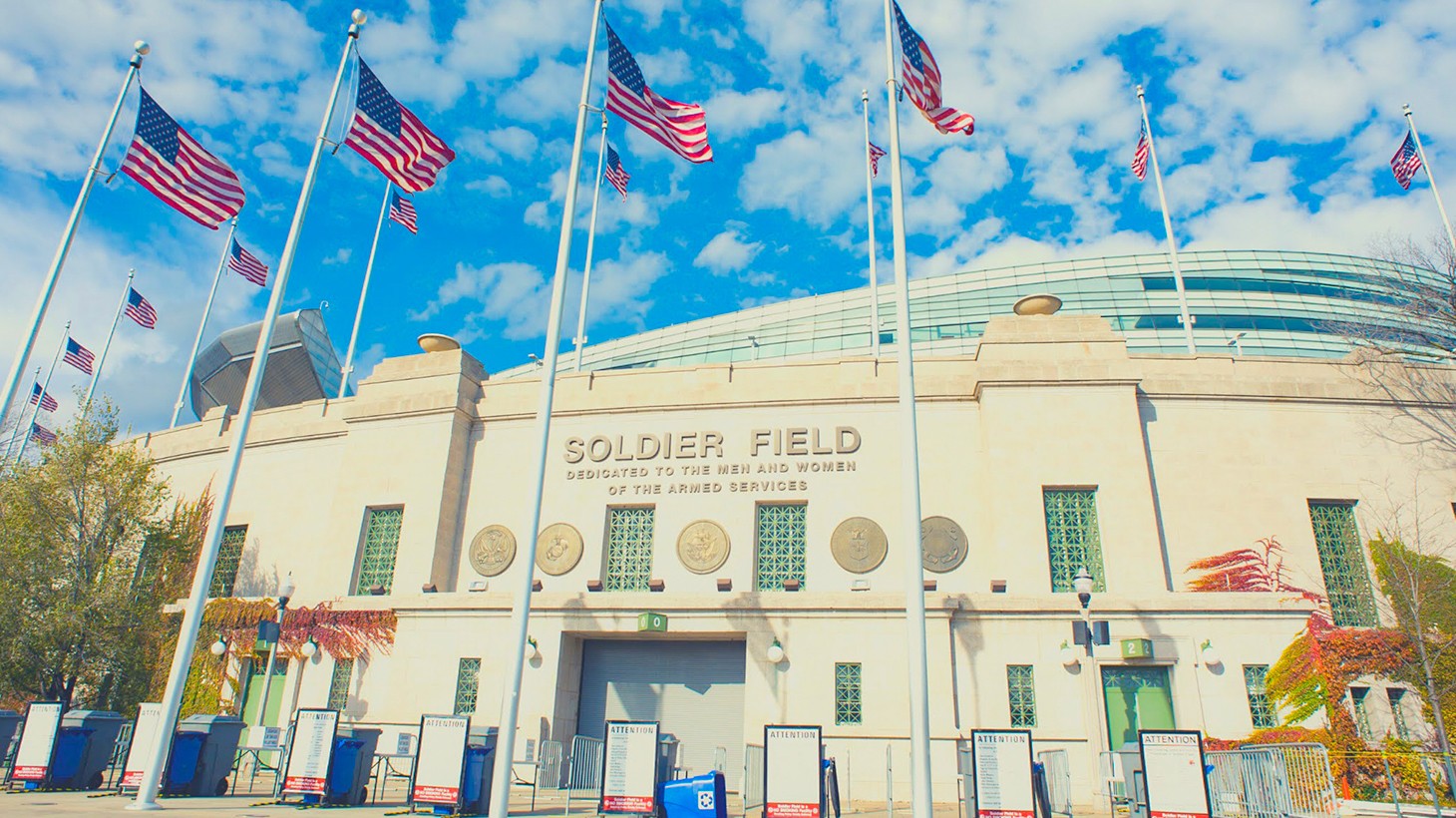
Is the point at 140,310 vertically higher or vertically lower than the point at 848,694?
higher

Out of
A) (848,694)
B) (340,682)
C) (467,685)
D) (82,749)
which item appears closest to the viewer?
(82,749)

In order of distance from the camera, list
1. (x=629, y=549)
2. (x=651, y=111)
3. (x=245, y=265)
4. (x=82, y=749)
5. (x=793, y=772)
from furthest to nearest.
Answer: (x=245, y=265) → (x=629, y=549) → (x=651, y=111) → (x=82, y=749) → (x=793, y=772)

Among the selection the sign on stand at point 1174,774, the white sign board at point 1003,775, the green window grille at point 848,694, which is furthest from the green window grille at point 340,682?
the sign on stand at point 1174,774

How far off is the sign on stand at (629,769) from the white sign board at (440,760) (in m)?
2.36

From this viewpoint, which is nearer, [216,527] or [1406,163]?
[216,527]

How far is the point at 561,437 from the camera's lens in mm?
25672

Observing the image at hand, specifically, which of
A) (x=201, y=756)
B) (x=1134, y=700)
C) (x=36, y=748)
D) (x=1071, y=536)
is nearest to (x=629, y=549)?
(x=201, y=756)

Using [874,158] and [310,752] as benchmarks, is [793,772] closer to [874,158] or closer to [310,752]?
[310,752]

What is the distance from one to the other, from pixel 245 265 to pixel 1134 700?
29150 millimetres

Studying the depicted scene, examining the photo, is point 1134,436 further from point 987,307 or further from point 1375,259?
point 987,307

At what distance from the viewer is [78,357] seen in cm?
3175

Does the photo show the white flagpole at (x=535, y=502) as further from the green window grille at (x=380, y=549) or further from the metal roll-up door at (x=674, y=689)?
the green window grille at (x=380, y=549)

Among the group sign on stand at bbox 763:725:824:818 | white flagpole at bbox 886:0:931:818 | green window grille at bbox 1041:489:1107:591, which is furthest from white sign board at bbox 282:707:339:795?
green window grille at bbox 1041:489:1107:591

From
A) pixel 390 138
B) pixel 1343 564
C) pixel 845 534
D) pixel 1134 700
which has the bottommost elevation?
pixel 1134 700
